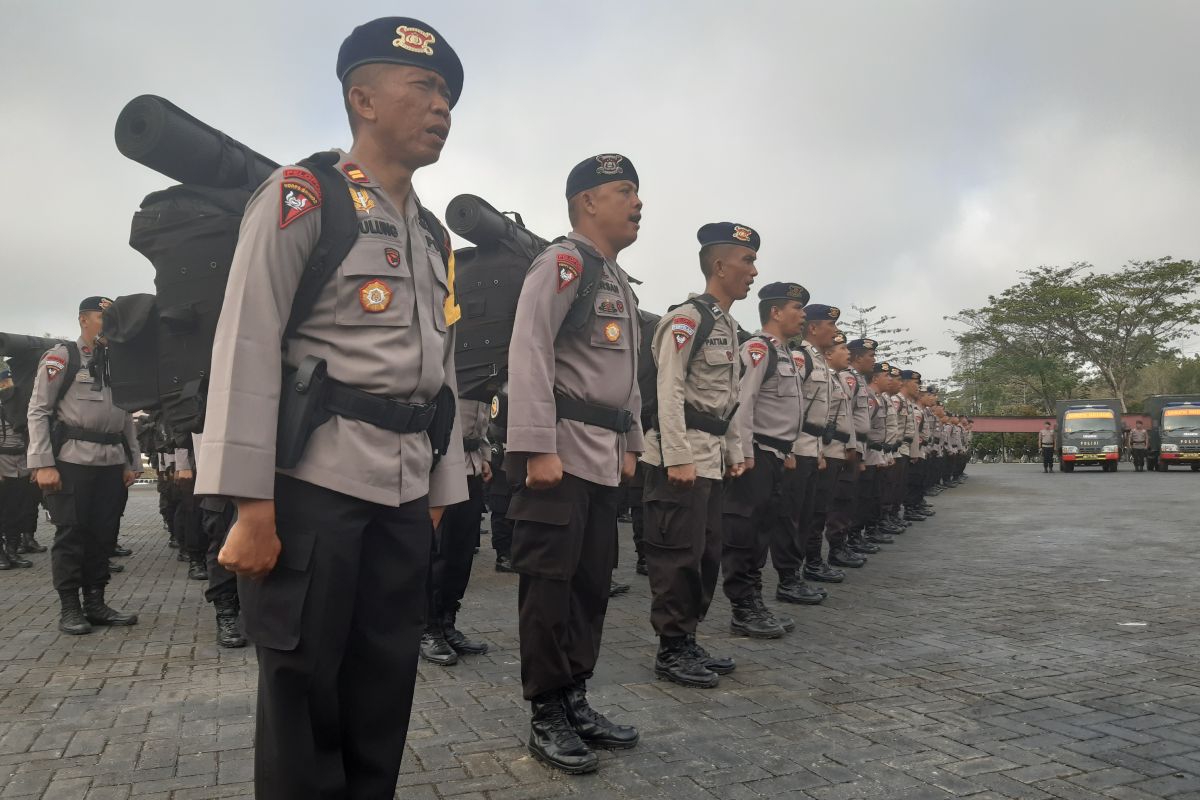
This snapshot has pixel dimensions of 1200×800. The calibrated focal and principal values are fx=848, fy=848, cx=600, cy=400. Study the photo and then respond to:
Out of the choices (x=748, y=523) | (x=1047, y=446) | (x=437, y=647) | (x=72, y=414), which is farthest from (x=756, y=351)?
(x=1047, y=446)

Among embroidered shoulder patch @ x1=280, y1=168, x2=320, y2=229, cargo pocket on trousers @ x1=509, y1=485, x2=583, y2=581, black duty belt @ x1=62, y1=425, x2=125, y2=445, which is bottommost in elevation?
cargo pocket on trousers @ x1=509, y1=485, x2=583, y2=581

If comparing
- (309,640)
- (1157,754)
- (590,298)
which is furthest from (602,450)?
(1157,754)

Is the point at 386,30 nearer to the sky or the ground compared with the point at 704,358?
nearer to the sky

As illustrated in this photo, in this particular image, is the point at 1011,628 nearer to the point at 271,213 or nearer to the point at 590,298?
the point at 590,298

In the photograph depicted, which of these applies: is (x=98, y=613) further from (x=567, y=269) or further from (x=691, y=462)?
(x=567, y=269)

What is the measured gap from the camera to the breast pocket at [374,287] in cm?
208

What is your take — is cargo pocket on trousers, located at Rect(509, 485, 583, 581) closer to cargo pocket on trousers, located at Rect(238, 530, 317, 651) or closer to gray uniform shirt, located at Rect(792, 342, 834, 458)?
cargo pocket on trousers, located at Rect(238, 530, 317, 651)

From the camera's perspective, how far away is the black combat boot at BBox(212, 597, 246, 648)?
509cm

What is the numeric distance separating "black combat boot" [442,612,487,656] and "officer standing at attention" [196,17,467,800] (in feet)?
8.90

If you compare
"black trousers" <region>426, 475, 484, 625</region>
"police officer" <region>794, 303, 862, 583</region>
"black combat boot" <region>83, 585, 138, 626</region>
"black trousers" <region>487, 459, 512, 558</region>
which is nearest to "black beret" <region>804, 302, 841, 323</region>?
"police officer" <region>794, 303, 862, 583</region>

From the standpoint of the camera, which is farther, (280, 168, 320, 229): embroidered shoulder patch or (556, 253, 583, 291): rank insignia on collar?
(556, 253, 583, 291): rank insignia on collar

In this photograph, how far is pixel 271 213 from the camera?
6.47 feet

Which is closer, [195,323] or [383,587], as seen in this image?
[383,587]

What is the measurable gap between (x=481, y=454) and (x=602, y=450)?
8.80ft
